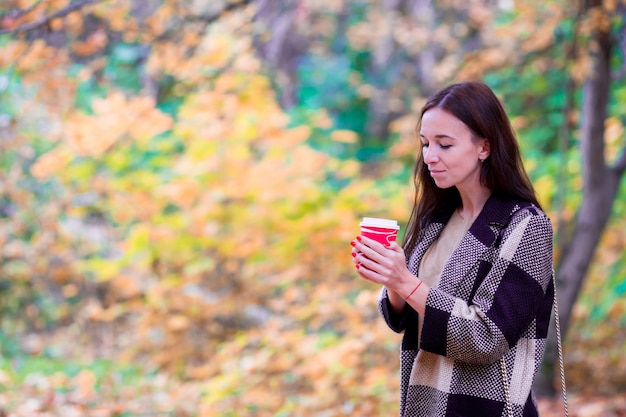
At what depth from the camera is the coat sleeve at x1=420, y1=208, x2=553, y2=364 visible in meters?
1.42

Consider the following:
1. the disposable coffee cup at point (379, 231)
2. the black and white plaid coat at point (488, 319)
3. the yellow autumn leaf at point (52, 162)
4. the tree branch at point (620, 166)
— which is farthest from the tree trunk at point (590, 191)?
the yellow autumn leaf at point (52, 162)

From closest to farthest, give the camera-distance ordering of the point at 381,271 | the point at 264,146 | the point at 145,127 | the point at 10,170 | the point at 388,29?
the point at 381,271 < the point at 145,127 < the point at 264,146 < the point at 10,170 < the point at 388,29

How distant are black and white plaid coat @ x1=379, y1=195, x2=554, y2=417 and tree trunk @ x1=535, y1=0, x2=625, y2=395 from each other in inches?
122

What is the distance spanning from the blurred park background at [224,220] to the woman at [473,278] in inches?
104

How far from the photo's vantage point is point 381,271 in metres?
1.43

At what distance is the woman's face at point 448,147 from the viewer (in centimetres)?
156

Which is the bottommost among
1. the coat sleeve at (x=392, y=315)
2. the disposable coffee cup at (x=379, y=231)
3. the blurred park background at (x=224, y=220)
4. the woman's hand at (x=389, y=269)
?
the blurred park background at (x=224, y=220)

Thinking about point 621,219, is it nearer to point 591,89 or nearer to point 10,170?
point 591,89

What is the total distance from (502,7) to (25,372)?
6.05 m

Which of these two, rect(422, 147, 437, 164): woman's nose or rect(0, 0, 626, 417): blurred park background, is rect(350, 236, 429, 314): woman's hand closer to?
rect(422, 147, 437, 164): woman's nose

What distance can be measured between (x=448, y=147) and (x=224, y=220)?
4.50 meters

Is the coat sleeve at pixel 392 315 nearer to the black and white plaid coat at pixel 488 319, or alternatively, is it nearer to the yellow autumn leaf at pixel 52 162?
the black and white plaid coat at pixel 488 319

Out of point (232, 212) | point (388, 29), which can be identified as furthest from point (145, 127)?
point (388, 29)

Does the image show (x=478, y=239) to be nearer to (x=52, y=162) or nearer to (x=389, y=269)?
(x=389, y=269)
